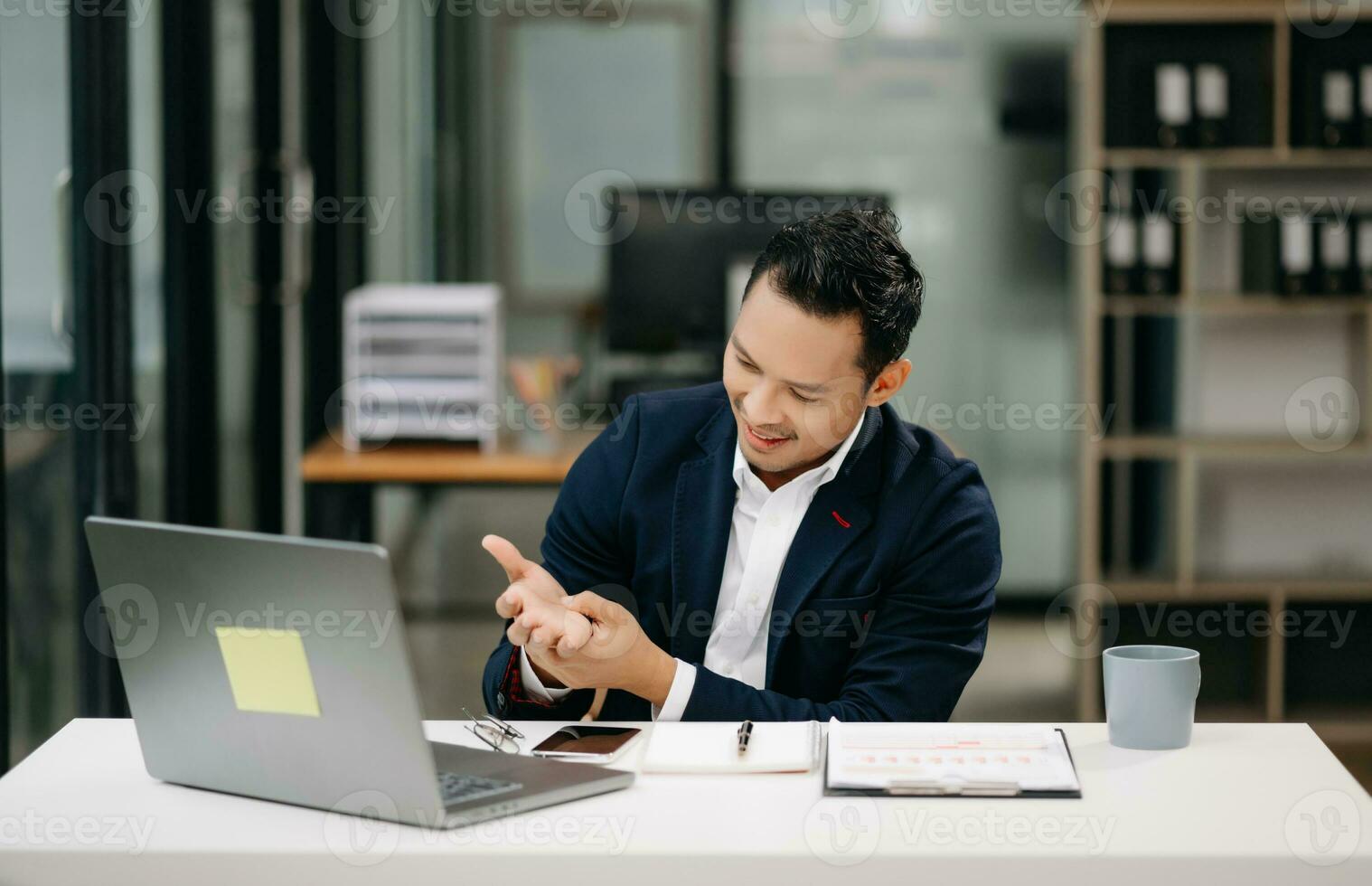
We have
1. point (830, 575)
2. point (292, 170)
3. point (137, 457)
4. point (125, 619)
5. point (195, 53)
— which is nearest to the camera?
point (125, 619)

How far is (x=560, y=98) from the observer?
4.79 metres

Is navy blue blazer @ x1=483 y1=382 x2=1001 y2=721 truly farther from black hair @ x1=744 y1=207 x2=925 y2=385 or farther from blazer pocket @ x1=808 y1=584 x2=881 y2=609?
black hair @ x1=744 y1=207 x2=925 y2=385

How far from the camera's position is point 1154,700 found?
1400 mm

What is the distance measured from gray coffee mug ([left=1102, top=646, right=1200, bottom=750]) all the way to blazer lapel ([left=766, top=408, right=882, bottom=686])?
408 mm

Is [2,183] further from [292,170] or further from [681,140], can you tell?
[681,140]

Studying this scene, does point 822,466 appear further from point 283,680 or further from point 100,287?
point 100,287

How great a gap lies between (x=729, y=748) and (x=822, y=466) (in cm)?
48

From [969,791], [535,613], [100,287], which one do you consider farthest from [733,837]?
[100,287]

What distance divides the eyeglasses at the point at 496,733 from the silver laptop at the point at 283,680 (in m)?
0.12

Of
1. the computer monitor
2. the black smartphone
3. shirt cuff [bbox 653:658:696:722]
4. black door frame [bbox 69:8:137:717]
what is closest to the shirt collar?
shirt cuff [bbox 653:658:696:722]

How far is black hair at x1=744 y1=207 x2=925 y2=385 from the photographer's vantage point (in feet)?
5.30

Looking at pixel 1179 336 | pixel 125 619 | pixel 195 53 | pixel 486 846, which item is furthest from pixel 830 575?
pixel 1179 336

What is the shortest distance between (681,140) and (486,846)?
12.8ft

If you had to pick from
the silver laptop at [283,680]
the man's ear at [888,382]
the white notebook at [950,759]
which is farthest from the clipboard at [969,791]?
the man's ear at [888,382]
